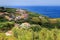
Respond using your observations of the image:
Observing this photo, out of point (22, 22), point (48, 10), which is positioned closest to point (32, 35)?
point (22, 22)

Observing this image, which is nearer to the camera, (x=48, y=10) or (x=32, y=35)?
(x=32, y=35)

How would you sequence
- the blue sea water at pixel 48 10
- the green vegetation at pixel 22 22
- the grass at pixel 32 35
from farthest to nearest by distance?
the blue sea water at pixel 48 10 < the green vegetation at pixel 22 22 < the grass at pixel 32 35

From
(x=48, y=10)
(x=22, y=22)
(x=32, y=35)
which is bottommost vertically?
(x=32, y=35)

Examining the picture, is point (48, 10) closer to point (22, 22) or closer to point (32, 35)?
point (22, 22)

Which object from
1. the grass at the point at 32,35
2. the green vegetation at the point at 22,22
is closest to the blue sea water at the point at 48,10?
the green vegetation at the point at 22,22

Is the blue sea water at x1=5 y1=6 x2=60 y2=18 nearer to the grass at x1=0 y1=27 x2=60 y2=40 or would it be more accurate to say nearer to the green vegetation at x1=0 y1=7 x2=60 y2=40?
the green vegetation at x1=0 y1=7 x2=60 y2=40

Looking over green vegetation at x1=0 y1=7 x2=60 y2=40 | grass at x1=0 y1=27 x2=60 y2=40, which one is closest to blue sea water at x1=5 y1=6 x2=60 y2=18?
green vegetation at x1=0 y1=7 x2=60 y2=40

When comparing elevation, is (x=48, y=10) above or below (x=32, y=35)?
above

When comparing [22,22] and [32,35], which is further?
[22,22]

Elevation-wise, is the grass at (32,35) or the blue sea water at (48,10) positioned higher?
the blue sea water at (48,10)

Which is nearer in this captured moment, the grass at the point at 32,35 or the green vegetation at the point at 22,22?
the grass at the point at 32,35

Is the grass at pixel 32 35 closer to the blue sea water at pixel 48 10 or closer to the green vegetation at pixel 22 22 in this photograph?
the green vegetation at pixel 22 22

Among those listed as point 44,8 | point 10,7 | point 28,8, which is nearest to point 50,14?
point 44,8
